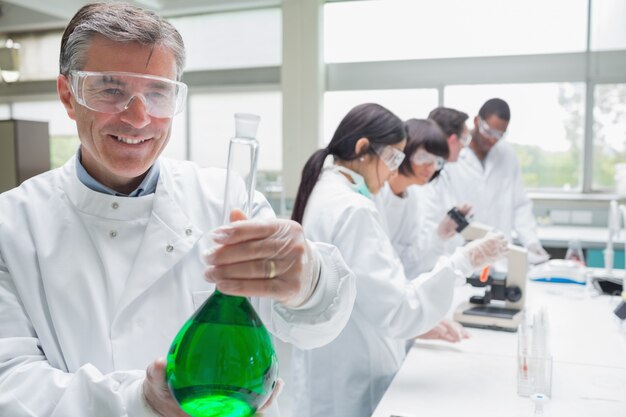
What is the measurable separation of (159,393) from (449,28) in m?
5.62

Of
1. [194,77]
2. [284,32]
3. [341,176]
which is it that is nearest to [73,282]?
[341,176]

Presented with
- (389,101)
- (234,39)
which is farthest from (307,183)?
(234,39)

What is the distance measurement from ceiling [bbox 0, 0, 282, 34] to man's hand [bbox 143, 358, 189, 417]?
509 cm

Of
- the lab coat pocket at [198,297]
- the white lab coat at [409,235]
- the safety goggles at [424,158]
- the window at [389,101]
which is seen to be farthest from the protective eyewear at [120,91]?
the window at [389,101]

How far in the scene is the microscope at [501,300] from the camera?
2.31 metres

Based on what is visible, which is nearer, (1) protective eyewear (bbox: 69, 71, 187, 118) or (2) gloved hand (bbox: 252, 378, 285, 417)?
(2) gloved hand (bbox: 252, 378, 285, 417)

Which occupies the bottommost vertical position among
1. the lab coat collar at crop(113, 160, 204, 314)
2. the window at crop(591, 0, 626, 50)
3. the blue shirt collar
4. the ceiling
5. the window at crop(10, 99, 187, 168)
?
the lab coat collar at crop(113, 160, 204, 314)

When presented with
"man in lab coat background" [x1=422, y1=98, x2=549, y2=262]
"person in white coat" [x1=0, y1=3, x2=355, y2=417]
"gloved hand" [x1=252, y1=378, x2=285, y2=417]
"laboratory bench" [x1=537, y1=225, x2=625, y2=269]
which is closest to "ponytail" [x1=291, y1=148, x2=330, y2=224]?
"person in white coat" [x1=0, y1=3, x2=355, y2=417]

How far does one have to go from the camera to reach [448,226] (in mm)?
2924

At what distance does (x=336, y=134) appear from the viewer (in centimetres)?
216

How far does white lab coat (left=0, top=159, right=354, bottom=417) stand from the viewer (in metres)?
0.98

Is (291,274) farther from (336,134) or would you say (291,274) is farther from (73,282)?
(336,134)

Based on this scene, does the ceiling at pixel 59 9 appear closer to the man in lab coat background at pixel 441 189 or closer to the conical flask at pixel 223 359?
the man in lab coat background at pixel 441 189

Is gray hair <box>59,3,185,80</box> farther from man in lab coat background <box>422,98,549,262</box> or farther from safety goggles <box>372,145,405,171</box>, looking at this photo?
man in lab coat background <box>422,98,549,262</box>
